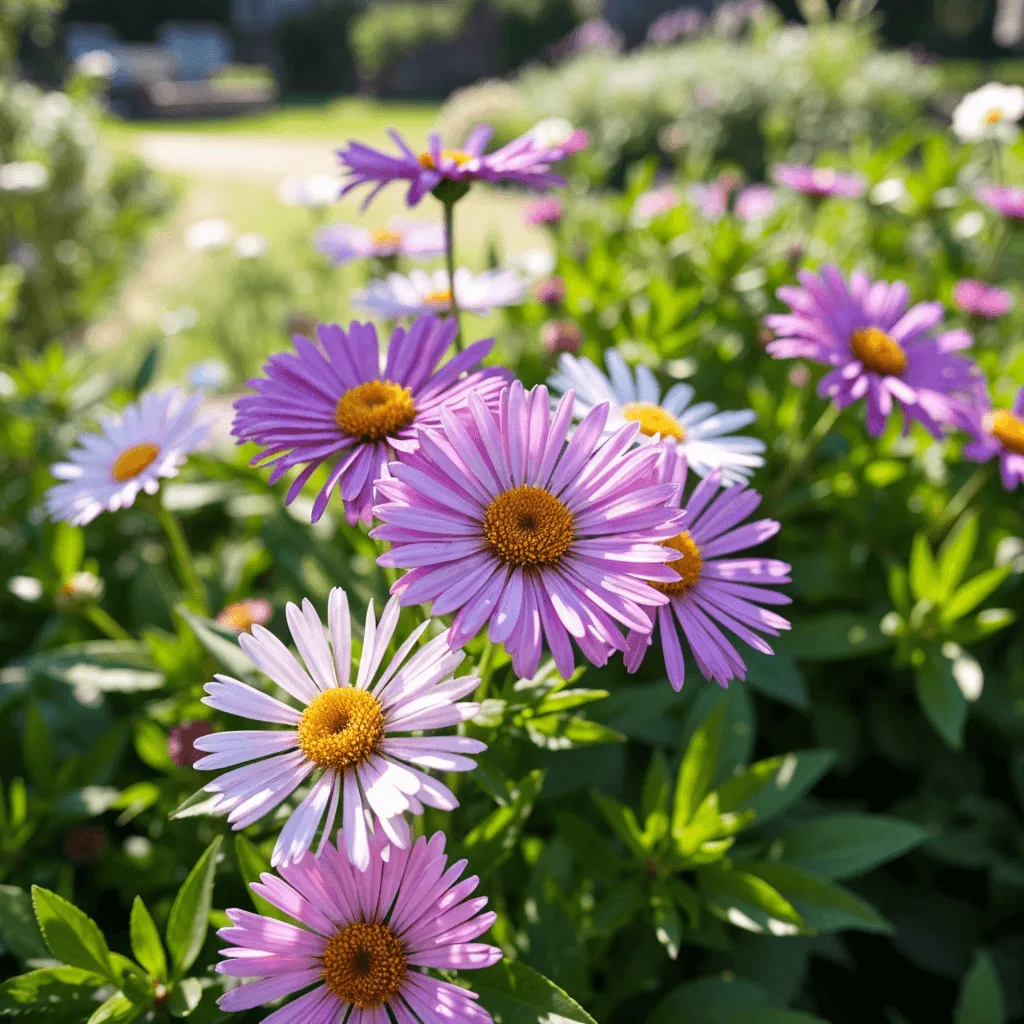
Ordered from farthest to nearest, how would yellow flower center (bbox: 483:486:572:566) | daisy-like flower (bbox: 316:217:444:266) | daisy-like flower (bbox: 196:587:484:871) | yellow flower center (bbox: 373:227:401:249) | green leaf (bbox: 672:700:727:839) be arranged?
yellow flower center (bbox: 373:227:401:249) → daisy-like flower (bbox: 316:217:444:266) → green leaf (bbox: 672:700:727:839) → yellow flower center (bbox: 483:486:572:566) → daisy-like flower (bbox: 196:587:484:871)

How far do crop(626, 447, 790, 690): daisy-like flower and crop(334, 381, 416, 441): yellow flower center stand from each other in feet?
0.94

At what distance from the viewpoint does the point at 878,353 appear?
126 centimetres

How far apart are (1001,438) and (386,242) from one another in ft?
4.26

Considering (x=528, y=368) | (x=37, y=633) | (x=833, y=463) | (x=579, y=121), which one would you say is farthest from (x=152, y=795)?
(x=579, y=121)

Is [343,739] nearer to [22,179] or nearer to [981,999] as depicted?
[981,999]

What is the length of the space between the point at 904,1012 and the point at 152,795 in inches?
54.3

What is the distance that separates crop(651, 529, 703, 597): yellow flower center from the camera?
0.88 m

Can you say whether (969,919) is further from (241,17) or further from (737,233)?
(241,17)

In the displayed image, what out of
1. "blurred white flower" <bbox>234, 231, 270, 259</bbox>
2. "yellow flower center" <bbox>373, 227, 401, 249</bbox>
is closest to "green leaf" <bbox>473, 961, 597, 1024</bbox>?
"yellow flower center" <bbox>373, 227, 401, 249</bbox>

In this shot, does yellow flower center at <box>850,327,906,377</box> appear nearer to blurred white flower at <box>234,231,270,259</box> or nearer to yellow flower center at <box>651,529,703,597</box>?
yellow flower center at <box>651,529,703,597</box>

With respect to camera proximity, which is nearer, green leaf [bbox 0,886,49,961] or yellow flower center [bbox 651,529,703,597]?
yellow flower center [bbox 651,529,703,597]

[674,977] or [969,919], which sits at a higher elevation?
[674,977]

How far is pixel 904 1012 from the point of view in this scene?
157 centimetres

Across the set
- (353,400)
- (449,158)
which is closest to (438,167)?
(449,158)
